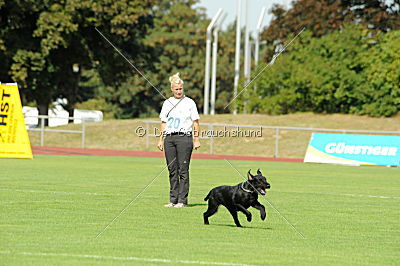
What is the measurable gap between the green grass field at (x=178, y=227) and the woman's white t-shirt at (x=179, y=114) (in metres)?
1.31

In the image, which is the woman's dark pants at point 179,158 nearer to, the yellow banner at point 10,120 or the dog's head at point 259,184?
the dog's head at point 259,184

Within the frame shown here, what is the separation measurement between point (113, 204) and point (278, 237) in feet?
15.1

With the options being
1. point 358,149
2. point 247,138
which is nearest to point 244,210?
point 358,149

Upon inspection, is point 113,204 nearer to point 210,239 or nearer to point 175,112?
point 175,112

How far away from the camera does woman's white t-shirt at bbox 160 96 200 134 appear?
14.0 metres

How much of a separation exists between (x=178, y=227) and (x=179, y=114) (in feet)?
9.19

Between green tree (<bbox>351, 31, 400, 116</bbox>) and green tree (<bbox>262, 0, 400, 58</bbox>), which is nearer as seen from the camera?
green tree (<bbox>351, 31, 400, 116</bbox>)

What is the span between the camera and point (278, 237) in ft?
36.1

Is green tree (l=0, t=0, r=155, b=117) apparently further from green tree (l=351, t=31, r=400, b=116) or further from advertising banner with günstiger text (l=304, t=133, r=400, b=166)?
advertising banner with günstiger text (l=304, t=133, r=400, b=166)

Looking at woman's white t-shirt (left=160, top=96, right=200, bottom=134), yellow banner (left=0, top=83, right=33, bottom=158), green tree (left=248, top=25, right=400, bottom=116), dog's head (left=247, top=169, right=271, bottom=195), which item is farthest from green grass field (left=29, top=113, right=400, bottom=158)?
dog's head (left=247, top=169, right=271, bottom=195)

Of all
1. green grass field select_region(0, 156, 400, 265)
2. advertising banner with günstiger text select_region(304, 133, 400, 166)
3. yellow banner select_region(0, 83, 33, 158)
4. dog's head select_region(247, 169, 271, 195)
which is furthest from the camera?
advertising banner with günstiger text select_region(304, 133, 400, 166)

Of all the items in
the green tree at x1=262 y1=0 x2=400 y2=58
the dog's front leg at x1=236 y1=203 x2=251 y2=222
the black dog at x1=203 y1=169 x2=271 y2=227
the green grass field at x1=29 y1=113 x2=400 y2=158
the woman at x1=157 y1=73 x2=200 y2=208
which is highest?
the green tree at x1=262 y1=0 x2=400 y2=58

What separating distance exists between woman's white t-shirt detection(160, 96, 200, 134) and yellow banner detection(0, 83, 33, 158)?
12742 millimetres

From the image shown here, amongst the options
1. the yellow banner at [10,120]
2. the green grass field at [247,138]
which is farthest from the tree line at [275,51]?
the yellow banner at [10,120]
